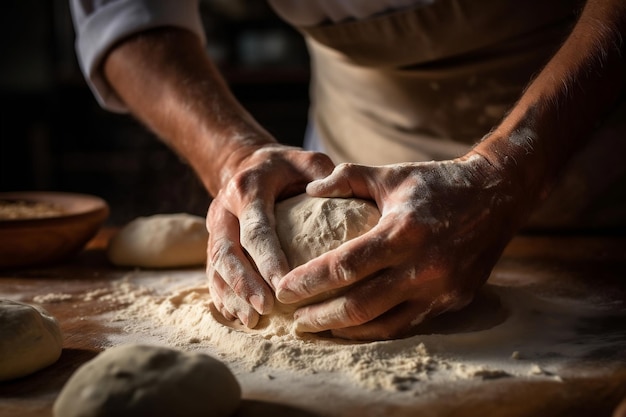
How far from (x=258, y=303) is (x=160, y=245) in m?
0.69

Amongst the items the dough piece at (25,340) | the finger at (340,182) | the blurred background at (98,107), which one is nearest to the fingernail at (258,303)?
the finger at (340,182)

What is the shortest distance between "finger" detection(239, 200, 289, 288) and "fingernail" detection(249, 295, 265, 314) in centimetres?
4

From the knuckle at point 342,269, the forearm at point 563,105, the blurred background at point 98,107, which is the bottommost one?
the blurred background at point 98,107

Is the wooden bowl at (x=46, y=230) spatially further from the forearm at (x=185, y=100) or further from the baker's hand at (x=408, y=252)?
the baker's hand at (x=408, y=252)

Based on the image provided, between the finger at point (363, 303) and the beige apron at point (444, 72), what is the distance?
3.29 ft

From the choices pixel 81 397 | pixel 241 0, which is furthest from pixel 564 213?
pixel 241 0

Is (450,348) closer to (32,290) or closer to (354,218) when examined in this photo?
(354,218)

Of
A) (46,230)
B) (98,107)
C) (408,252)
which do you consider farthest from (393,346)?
(98,107)

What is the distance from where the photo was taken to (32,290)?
1632 millimetres

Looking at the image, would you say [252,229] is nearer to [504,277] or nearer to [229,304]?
[229,304]

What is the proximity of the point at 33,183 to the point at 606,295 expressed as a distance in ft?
13.0

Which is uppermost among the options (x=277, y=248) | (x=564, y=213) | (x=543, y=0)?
(x=543, y=0)

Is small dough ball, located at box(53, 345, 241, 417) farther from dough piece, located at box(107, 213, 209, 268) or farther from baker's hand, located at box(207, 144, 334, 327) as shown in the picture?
dough piece, located at box(107, 213, 209, 268)

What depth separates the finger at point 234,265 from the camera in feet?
4.01
